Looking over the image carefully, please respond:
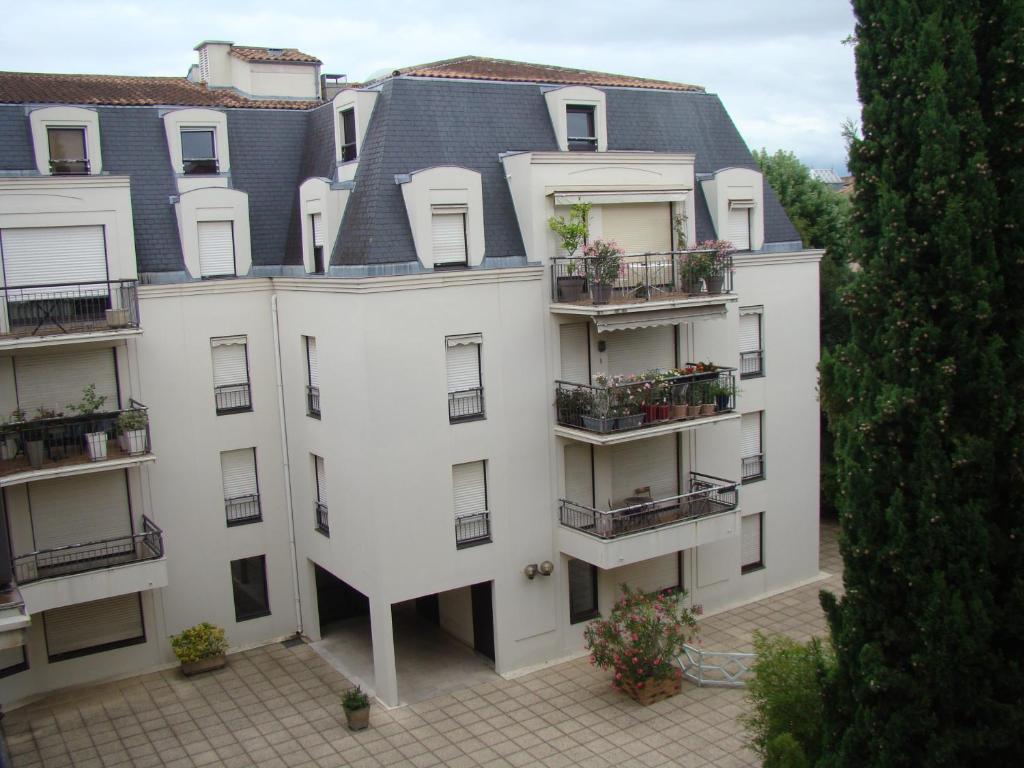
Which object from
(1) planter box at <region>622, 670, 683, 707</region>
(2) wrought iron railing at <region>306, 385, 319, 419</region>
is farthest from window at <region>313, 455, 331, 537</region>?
(1) planter box at <region>622, 670, 683, 707</region>

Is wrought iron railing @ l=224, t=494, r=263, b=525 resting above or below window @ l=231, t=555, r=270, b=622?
above

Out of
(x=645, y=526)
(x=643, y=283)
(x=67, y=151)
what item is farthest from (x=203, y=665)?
(x=643, y=283)

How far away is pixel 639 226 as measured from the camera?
2341 centimetres

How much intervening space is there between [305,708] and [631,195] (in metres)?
13.2

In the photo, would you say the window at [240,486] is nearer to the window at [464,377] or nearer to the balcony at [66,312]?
the balcony at [66,312]

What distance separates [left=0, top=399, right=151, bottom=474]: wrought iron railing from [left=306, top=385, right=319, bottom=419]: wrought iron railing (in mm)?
3460

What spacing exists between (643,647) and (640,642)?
Result: 116 mm

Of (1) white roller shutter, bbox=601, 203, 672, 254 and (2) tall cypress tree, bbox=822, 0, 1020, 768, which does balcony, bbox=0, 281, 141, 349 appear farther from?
(2) tall cypress tree, bbox=822, 0, 1020, 768

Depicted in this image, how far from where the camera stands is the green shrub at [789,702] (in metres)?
15.1

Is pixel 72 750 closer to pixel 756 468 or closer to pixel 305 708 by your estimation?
pixel 305 708

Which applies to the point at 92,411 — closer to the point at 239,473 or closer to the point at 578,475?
the point at 239,473

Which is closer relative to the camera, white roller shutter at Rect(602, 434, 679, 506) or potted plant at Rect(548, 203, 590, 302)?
potted plant at Rect(548, 203, 590, 302)

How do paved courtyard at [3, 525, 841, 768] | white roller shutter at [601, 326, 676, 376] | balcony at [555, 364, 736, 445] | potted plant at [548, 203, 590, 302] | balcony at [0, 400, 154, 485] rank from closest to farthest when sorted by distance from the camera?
paved courtyard at [3, 525, 841, 768] < balcony at [0, 400, 154, 485] < balcony at [555, 364, 736, 445] < potted plant at [548, 203, 590, 302] < white roller shutter at [601, 326, 676, 376]

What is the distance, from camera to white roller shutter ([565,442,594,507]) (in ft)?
75.5
